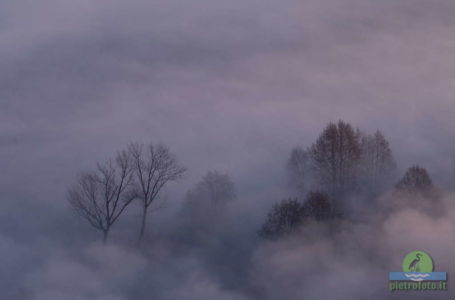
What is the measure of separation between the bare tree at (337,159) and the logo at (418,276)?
1043 centimetres

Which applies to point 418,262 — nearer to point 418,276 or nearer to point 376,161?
point 418,276

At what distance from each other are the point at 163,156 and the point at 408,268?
18.7m

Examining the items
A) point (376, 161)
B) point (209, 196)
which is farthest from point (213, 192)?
point (376, 161)

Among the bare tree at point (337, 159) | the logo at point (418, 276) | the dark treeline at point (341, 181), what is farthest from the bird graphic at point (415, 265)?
the bare tree at point (337, 159)

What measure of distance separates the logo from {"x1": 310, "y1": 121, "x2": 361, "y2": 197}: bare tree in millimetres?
10432

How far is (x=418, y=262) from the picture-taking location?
3553cm

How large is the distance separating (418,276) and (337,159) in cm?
1405

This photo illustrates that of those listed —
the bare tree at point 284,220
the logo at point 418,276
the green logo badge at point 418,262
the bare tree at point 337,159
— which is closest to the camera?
the logo at point 418,276

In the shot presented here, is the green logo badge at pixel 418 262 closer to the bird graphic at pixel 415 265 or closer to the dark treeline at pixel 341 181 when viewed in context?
the bird graphic at pixel 415 265

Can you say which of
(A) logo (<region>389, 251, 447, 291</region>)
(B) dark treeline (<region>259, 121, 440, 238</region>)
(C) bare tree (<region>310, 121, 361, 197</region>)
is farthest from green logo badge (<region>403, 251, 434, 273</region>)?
(C) bare tree (<region>310, 121, 361, 197</region>)

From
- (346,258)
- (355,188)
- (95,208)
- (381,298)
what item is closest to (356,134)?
(355,188)

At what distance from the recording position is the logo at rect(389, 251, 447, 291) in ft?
111

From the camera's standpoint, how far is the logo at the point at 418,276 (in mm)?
33906

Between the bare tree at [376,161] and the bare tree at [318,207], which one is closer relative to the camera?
the bare tree at [318,207]
